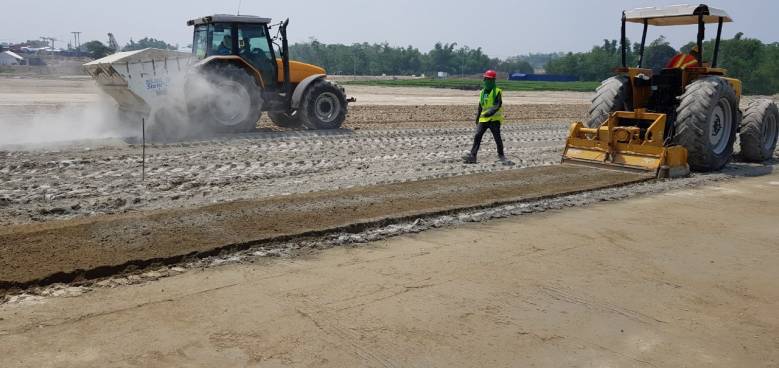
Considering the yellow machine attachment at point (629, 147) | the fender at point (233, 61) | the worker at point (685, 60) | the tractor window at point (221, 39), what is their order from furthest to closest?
the tractor window at point (221, 39) → the fender at point (233, 61) → the worker at point (685, 60) → the yellow machine attachment at point (629, 147)

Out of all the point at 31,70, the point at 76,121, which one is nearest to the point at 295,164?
the point at 76,121

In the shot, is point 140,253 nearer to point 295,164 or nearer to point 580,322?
point 580,322

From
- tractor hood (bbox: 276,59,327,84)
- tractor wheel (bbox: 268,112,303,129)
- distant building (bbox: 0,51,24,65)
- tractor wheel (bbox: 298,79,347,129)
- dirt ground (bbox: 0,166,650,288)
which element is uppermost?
distant building (bbox: 0,51,24,65)

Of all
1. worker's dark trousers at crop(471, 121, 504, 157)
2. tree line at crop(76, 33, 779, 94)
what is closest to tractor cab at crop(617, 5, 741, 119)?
worker's dark trousers at crop(471, 121, 504, 157)

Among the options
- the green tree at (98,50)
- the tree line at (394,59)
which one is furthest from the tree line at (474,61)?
the green tree at (98,50)

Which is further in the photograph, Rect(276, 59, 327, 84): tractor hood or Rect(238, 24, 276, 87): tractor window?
Rect(276, 59, 327, 84): tractor hood

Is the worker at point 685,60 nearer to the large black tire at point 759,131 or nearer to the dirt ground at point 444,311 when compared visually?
the large black tire at point 759,131

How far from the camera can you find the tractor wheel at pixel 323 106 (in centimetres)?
1455

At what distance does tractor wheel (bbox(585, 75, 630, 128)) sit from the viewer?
10.0 metres

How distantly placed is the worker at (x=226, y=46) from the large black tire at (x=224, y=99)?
1.29ft

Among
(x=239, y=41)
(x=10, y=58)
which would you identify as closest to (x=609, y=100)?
(x=239, y=41)

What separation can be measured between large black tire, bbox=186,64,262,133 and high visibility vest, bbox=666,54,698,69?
8046mm

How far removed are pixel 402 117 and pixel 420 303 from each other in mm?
14944

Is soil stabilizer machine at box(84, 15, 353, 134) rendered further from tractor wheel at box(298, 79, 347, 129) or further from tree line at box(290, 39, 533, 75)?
tree line at box(290, 39, 533, 75)
